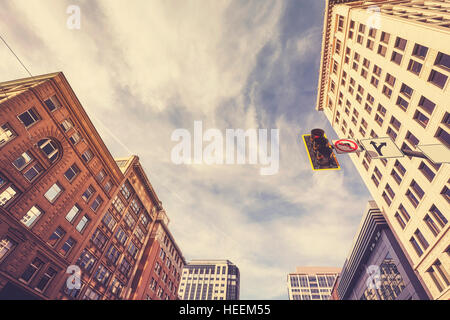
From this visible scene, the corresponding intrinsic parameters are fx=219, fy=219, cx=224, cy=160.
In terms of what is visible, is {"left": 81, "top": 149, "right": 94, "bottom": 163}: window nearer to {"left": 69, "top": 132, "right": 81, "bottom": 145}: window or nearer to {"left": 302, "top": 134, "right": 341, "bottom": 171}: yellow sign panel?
{"left": 69, "top": 132, "right": 81, "bottom": 145}: window

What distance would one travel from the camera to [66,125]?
1053 inches

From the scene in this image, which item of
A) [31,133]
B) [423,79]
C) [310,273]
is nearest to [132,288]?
[31,133]

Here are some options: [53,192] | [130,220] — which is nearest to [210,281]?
[130,220]

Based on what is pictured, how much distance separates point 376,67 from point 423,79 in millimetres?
8676

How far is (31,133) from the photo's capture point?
71.6 ft

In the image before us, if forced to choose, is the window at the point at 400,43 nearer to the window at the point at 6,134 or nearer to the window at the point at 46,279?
the window at the point at 6,134

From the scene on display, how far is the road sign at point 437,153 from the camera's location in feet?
19.5

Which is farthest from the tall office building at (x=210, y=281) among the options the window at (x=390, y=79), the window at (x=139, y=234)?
the window at (x=390, y=79)

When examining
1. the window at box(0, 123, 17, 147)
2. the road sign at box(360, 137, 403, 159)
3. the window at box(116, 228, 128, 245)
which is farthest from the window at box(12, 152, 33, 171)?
the road sign at box(360, 137, 403, 159)

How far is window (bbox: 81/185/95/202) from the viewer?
28.2m

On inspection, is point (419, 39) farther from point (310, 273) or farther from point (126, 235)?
point (310, 273)

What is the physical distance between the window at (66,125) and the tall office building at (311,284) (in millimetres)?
133163

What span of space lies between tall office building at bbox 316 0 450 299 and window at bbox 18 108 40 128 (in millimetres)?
37318

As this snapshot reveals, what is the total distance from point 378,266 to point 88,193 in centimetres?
5128
